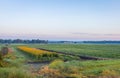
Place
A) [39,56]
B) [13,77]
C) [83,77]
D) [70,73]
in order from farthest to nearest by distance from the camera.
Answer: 1. [39,56]
2. [70,73]
3. [83,77]
4. [13,77]

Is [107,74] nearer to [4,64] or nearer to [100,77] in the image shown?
[100,77]

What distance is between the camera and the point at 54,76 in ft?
62.8

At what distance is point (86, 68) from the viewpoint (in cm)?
2227

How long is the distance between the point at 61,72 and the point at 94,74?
8.49 feet

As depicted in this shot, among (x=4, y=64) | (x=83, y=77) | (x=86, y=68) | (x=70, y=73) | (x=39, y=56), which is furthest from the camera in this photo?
(x=39, y=56)

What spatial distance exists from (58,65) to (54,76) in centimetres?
372

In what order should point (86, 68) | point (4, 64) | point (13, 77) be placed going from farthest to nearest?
point (86, 68)
point (4, 64)
point (13, 77)

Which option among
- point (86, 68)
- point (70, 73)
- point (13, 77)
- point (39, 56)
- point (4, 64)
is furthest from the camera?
point (39, 56)

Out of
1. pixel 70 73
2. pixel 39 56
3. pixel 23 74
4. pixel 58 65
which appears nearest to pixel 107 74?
pixel 70 73

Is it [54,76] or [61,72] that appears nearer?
[54,76]

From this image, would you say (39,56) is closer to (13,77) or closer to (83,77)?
(83,77)

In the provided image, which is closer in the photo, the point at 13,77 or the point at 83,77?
the point at 13,77

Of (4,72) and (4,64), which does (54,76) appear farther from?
(4,72)

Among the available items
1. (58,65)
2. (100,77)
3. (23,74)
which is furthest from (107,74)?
(23,74)
